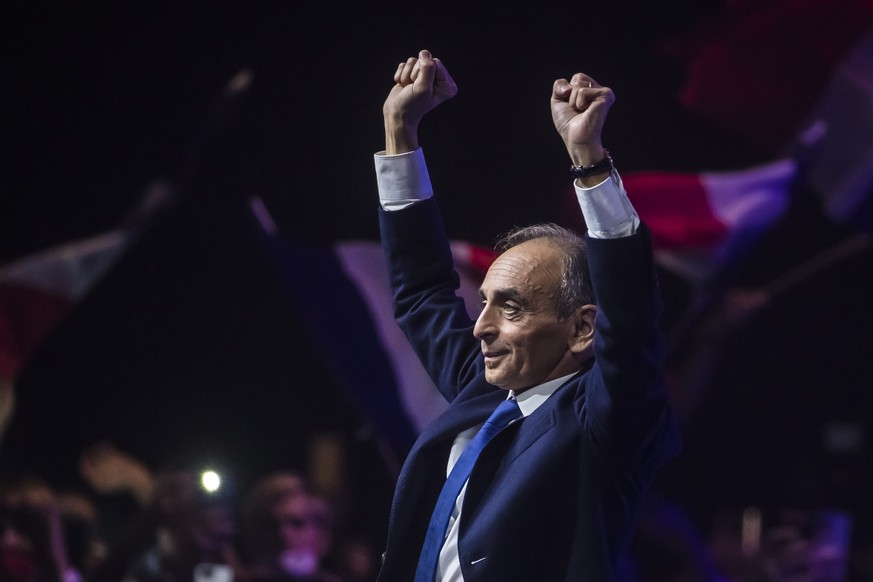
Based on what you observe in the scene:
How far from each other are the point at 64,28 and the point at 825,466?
21.2ft

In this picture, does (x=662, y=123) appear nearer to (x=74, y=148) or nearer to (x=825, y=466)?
(x=825, y=466)

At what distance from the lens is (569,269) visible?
252 cm

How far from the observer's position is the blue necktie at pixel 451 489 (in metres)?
2.41

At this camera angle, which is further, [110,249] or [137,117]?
[137,117]

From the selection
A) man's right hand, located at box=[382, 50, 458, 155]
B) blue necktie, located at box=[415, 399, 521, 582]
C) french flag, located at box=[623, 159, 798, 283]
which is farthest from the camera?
french flag, located at box=[623, 159, 798, 283]

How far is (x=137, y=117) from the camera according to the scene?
361 inches

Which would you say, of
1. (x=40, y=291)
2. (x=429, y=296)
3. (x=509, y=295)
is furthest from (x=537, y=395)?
(x=40, y=291)

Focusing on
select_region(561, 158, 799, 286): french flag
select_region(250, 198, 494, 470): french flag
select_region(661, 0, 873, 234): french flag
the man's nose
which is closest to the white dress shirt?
the man's nose

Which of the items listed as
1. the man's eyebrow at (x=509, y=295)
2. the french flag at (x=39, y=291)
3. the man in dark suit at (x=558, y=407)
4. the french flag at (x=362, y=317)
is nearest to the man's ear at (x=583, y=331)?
the man in dark suit at (x=558, y=407)

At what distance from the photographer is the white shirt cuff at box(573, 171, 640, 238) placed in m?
2.23

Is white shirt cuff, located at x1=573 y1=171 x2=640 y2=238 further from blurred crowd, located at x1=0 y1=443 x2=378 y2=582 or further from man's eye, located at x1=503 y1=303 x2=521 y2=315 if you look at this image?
blurred crowd, located at x1=0 y1=443 x2=378 y2=582

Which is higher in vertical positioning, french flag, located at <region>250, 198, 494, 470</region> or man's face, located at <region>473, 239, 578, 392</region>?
man's face, located at <region>473, 239, 578, 392</region>

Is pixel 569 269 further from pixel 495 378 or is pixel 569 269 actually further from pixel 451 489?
pixel 451 489

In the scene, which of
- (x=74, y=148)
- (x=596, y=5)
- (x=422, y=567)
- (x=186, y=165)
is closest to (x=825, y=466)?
(x=596, y=5)
